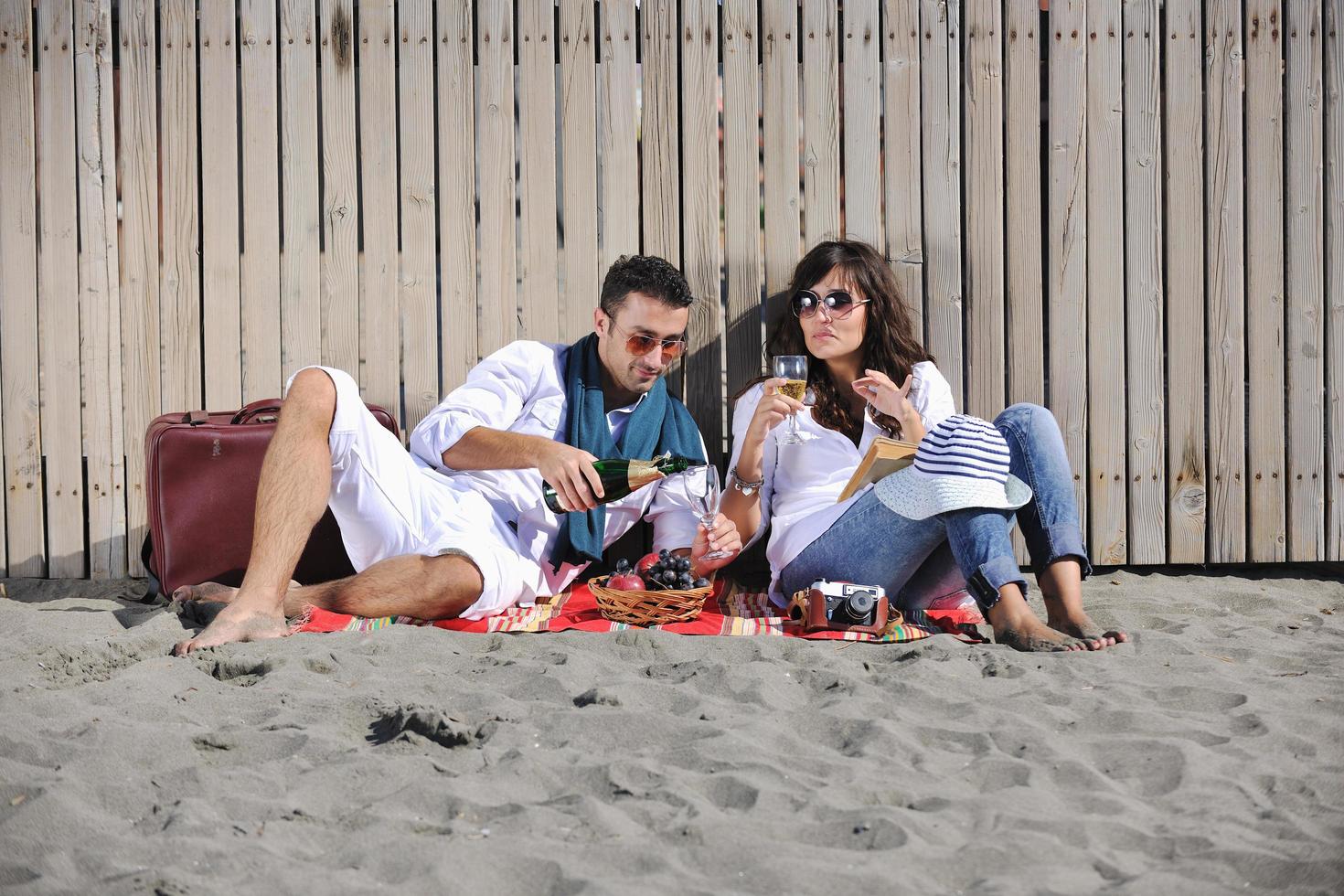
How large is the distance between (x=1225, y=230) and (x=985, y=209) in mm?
987

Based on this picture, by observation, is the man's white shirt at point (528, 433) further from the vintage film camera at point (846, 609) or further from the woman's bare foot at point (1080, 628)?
the woman's bare foot at point (1080, 628)

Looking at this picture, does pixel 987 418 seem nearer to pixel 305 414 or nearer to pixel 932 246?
pixel 932 246

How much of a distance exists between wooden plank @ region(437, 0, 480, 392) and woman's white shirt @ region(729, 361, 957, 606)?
1219mm

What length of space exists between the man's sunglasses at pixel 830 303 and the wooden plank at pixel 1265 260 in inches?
69.9

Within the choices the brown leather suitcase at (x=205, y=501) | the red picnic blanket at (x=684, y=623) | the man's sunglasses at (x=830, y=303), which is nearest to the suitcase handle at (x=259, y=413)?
the brown leather suitcase at (x=205, y=501)

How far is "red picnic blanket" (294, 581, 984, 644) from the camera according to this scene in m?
3.18

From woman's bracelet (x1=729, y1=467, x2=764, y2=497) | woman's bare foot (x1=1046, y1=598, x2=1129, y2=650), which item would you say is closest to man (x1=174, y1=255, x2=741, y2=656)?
woman's bracelet (x1=729, y1=467, x2=764, y2=497)

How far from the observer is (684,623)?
133 inches

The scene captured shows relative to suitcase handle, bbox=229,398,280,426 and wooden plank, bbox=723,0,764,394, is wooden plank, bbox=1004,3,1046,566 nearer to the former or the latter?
wooden plank, bbox=723,0,764,394

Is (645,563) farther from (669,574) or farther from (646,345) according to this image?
(646,345)

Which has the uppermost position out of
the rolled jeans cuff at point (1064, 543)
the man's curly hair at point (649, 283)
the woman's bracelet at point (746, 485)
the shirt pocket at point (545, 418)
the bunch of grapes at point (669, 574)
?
the man's curly hair at point (649, 283)

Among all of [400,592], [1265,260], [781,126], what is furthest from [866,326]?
[400,592]

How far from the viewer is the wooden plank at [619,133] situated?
419 centimetres

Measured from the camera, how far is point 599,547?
3.72 m
